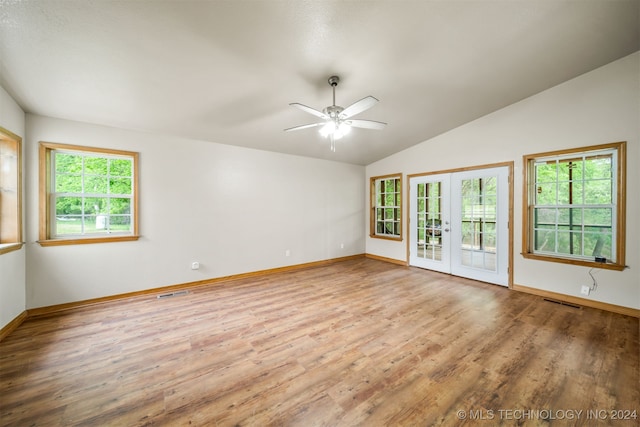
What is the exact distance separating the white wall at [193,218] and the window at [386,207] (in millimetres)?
1057

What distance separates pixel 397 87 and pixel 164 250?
13.9ft

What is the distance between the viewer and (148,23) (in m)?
1.88

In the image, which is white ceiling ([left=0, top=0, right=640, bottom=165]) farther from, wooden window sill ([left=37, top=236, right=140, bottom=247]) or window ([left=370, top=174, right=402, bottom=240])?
window ([left=370, top=174, right=402, bottom=240])

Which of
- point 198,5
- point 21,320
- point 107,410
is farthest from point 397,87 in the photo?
point 21,320

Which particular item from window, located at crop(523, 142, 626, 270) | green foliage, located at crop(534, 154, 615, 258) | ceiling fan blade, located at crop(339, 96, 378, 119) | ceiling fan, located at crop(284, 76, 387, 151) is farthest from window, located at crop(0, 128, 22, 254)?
green foliage, located at crop(534, 154, 615, 258)

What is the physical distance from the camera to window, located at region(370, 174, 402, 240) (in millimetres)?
5789

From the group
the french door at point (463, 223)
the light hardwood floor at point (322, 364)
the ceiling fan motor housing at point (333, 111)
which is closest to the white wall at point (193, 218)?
the light hardwood floor at point (322, 364)

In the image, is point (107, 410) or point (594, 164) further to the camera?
point (594, 164)

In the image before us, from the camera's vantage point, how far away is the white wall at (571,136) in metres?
2.95

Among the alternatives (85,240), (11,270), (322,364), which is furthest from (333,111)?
(11,270)

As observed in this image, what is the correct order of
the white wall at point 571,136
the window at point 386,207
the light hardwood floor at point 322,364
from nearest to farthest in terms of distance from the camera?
1. the light hardwood floor at point 322,364
2. the white wall at point 571,136
3. the window at point 386,207

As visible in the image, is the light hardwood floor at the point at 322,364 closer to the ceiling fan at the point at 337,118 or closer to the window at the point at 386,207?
the ceiling fan at the point at 337,118

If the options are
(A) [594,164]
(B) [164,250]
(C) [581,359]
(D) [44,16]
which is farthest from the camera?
(B) [164,250]

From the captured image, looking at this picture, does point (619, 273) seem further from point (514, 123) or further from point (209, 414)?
point (209, 414)
